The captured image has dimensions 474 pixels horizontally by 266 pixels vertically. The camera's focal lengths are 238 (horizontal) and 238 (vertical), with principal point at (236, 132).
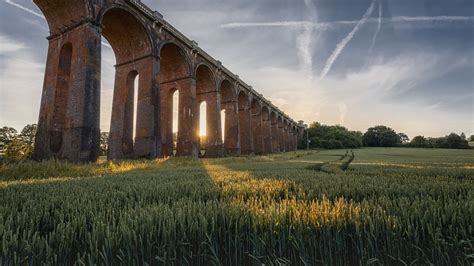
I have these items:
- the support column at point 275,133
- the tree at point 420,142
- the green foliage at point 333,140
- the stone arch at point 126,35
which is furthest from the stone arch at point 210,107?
the tree at point 420,142

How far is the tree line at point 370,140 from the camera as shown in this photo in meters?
72.3

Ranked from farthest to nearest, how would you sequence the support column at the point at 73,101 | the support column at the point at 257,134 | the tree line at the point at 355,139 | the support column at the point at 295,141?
the support column at the point at 295,141 < the tree line at the point at 355,139 < the support column at the point at 257,134 < the support column at the point at 73,101

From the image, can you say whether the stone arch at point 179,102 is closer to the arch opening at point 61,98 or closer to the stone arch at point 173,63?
the stone arch at point 173,63

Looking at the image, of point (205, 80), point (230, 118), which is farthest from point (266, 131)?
point (205, 80)

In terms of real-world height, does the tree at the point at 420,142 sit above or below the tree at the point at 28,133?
below

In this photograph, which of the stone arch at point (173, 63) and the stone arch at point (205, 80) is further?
the stone arch at point (205, 80)

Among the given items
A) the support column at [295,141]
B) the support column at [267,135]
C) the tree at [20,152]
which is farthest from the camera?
the support column at [295,141]

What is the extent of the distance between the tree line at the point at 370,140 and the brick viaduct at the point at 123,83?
59.8m

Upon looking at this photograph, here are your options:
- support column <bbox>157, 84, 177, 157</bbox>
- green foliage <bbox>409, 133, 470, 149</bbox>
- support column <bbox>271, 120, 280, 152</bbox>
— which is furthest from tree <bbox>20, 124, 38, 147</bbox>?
green foliage <bbox>409, 133, 470, 149</bbox>

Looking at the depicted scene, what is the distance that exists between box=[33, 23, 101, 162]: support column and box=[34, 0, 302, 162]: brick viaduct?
1.9 inches

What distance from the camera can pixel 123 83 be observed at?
65.8ft

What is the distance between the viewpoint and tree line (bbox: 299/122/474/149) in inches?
2846

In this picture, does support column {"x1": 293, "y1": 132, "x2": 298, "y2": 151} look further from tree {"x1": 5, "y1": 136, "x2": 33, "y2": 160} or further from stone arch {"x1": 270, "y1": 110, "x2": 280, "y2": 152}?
tree {"x1": 5, "y1": 136, "x2": 33, "y2": 160}

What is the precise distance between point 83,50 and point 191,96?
37.0 ft
